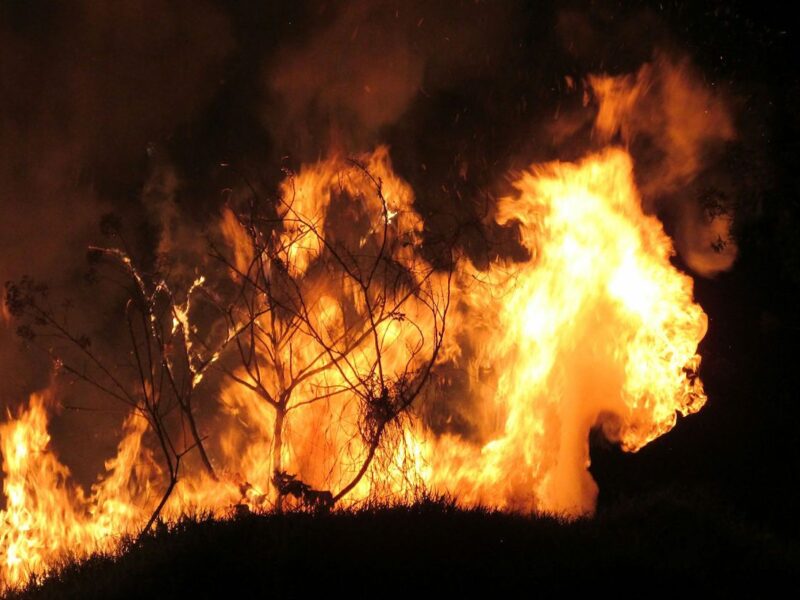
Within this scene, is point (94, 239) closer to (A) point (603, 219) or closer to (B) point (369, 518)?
(A) point (603, 219)

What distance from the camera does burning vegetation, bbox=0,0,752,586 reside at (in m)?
10.4

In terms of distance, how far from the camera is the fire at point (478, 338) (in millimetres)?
10516

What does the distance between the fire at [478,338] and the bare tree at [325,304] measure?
0.03 m

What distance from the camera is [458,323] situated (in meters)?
11.4

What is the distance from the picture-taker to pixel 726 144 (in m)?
10.3

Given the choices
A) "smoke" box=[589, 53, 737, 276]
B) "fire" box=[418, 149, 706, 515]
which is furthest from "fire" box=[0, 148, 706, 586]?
"smoke" box=[589, 53, 737, 276]

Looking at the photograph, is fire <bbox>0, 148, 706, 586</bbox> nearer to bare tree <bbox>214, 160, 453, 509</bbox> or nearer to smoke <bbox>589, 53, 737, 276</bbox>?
bare tree <bbox>214, 160, 453, 509</bbox>

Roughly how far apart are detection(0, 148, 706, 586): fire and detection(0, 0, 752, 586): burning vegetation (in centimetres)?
3

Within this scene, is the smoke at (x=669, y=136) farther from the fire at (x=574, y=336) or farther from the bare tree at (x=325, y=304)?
the bare tree at (x=325, y=304)

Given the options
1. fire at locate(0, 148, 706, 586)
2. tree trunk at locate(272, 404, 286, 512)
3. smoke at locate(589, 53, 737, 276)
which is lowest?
tree trunk at locate(272, 404, 286, 512)

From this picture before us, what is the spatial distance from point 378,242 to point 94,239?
4.28 meters

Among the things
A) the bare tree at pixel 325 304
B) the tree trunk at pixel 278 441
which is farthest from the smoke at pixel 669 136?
the tree trunk at pixel 278 441

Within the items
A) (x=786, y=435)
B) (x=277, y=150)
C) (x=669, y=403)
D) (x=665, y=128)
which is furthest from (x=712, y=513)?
(x=277, y=150)

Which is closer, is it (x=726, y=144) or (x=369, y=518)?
(x=369, y=518)
